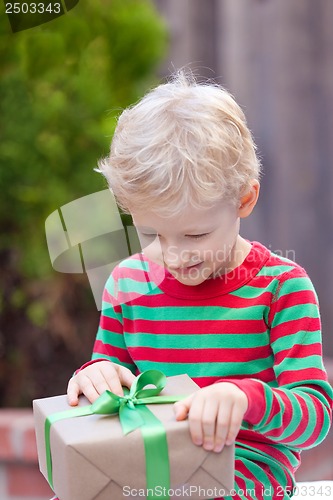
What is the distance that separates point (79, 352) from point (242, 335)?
1.24 metres

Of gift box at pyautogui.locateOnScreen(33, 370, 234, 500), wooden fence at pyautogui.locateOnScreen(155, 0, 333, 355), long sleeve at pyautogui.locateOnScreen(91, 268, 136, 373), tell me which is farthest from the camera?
wooden fence at pyautogui.locateOnScreen(155, 0, 333, 355)

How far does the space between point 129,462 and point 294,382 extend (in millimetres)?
242

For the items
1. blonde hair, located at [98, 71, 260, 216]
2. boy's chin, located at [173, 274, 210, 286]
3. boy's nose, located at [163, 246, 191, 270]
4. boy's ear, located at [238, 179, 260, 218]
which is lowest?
boy's chin, located at [173, 274, 210, 286]

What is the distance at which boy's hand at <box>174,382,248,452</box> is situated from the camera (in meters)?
0.89

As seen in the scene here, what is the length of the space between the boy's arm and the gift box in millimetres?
70

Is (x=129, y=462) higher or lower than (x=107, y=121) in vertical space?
lower

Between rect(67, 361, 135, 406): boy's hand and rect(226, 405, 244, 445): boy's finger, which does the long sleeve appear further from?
rect(226, 405, 244, 445): boy's finger

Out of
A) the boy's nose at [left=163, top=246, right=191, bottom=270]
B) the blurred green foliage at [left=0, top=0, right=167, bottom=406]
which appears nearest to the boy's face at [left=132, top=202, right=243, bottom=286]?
the boy's nose at [left=163, top=246, right=191, bottom=270]

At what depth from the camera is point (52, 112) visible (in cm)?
212

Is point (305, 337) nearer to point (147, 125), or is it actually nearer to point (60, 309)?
point (147, 125)

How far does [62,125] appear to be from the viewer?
2146 mm

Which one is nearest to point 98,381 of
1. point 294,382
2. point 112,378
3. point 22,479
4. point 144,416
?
point 112,378

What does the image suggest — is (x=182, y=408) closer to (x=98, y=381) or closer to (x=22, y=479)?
(x=98, y=381)

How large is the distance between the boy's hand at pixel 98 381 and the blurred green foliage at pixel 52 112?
1.08 meters
